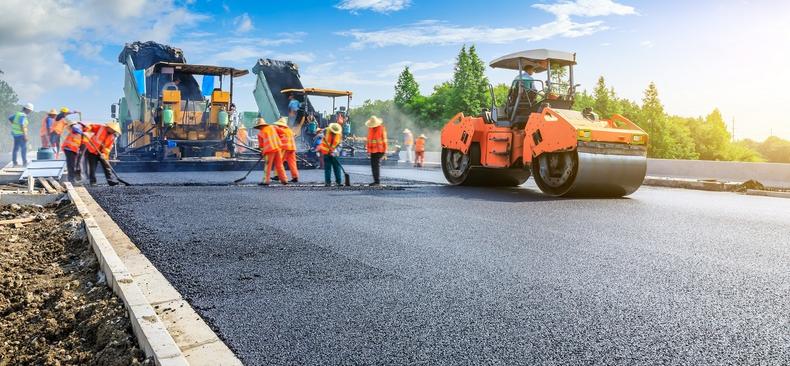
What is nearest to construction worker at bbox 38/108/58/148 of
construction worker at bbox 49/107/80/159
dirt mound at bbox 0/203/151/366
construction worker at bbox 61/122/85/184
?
construction worker at bbox 49/107/80/159

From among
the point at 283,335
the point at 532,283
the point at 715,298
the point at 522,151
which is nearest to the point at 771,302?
the point at 715,298

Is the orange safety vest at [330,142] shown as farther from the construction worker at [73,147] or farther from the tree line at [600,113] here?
the tree line at [600,113]

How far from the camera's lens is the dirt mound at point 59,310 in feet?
8.32

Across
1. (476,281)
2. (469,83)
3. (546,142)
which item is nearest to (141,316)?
(476,281)

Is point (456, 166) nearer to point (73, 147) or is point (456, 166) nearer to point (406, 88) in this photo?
point (73, 147)

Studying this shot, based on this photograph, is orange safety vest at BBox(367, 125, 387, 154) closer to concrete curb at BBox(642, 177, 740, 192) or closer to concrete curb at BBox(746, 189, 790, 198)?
concrete curb at BBox(642, 177, 740, 192)

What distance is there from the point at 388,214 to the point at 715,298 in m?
3.76

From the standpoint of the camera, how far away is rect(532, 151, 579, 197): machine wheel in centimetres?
864

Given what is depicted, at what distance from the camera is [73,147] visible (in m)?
10.3

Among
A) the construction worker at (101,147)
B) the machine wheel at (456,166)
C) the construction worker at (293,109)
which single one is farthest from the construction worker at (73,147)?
the construction worker at (293,109)

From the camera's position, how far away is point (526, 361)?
2.37m

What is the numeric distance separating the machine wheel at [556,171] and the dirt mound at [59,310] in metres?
6.31

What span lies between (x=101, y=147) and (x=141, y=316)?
8641 mm

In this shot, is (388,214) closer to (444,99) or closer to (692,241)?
(692,241)
